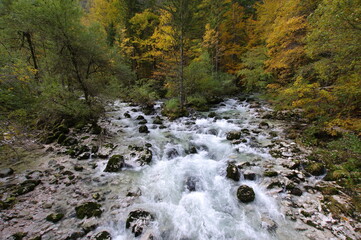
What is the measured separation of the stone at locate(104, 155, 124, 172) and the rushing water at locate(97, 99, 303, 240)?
22 centimetres

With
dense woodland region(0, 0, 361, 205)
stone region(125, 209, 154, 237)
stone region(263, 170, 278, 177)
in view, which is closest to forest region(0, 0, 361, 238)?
dense woodland region(0, 0, 361, 205)

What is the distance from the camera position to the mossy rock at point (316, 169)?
188 inches

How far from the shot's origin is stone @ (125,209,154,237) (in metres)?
3.45

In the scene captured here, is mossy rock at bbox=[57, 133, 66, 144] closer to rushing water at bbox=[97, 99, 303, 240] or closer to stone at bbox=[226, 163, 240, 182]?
rushing water at bbox=[97, 99, 303, 240]

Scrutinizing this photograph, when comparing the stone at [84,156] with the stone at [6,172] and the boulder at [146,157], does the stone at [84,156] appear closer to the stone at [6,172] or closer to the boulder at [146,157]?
the stone at [6,172]

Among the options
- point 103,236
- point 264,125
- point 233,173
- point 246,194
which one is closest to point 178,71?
point 264,125

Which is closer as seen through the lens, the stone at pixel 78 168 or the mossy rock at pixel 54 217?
the mossy rock at pixel 54 217

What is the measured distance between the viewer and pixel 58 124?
863 centimetres

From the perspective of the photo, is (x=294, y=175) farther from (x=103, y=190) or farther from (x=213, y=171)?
(x=103, y=190)

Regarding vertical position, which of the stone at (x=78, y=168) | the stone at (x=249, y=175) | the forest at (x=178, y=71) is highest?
the forest at (x=178, y=71)

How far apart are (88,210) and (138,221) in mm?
1385

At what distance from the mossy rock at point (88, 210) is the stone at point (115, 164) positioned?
5.23ft

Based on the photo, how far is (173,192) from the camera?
4773 millimetres

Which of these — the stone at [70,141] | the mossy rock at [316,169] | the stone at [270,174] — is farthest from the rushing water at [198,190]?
the stone at [70,141]
